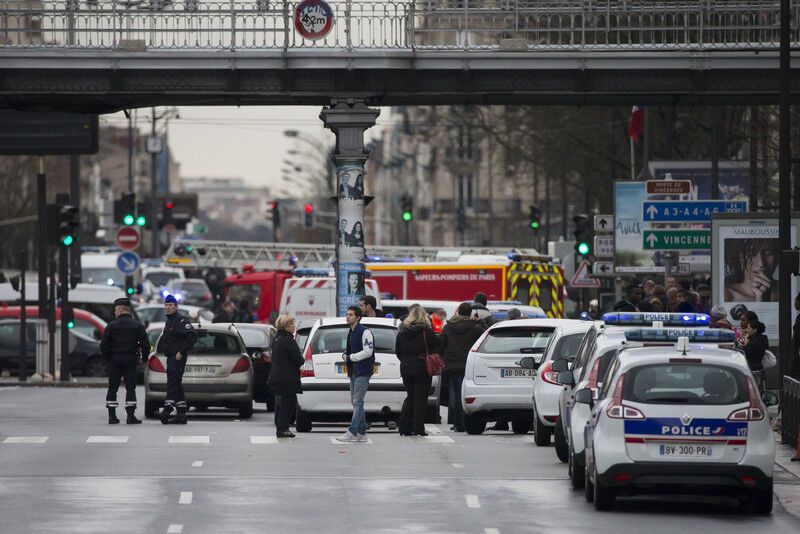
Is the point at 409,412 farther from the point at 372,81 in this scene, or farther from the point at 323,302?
the point at 323,302

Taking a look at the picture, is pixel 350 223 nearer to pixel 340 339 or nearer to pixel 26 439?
pixel 340 339

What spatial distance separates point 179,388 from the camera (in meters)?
28.0

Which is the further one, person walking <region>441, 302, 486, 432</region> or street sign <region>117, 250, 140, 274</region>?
street sign <region>117, 250, 140, 274</region>

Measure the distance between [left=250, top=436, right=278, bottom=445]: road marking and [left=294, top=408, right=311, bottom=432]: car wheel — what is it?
1.24m

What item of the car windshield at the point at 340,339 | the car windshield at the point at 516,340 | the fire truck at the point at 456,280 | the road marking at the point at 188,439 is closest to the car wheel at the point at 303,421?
the car windshield at the point at 340,339

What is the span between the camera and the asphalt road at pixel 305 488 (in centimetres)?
1541

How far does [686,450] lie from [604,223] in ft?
88.7

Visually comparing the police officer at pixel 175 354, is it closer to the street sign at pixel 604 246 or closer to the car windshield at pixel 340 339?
the car windshield at pixel 340 339

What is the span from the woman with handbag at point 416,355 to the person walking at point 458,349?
149 centimetres

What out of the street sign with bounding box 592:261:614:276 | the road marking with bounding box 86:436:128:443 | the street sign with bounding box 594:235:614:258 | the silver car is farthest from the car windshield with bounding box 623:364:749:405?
the street sign with bounding box 594:235:614:258

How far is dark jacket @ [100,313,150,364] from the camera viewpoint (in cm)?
2798

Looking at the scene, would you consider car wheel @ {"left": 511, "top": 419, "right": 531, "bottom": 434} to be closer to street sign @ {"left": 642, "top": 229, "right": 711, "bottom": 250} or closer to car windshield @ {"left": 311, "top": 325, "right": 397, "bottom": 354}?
car windshield @ {"left": 311, "top": 325, "right": 397, "bottom": 354}

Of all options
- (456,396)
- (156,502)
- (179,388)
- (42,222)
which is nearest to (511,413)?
(456,396)

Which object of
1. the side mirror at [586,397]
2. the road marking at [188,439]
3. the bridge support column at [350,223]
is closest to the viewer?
the side mirror at [586,397]
